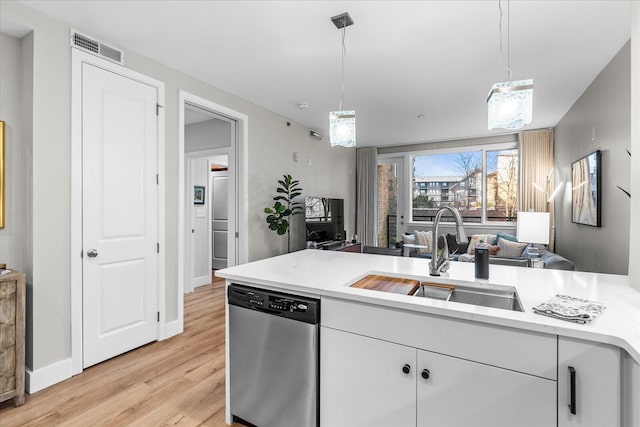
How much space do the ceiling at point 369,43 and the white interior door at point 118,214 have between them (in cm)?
47

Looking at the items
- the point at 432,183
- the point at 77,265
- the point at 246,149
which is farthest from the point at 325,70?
the point at 432,183

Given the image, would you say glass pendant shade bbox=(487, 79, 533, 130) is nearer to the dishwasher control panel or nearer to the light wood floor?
the dishwasher control panel

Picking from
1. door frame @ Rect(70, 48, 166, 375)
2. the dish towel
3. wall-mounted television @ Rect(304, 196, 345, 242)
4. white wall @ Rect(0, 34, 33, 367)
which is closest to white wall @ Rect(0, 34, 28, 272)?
white wall @ Rect(0, 34, 33, 367)

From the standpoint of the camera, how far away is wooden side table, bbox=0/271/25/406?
6.41 feet

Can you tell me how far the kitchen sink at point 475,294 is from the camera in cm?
153

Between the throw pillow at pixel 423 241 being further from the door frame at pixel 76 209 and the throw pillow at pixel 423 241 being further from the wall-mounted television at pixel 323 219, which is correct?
the door frame at pixel 76 209

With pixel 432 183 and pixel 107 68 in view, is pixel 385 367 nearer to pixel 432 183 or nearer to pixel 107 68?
pixel 107 68

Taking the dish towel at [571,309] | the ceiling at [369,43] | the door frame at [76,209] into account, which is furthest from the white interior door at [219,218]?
the dish towel at [571,309]

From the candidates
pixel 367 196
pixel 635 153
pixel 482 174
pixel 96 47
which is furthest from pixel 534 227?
pixel 96 47

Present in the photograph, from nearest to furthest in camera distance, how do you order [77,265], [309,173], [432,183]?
[77,265]
[309,173]
[432,183]

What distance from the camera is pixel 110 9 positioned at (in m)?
2.20

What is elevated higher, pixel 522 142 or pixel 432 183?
pixel 522 142

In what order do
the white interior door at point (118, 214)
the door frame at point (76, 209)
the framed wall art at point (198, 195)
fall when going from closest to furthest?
1. the door frame at point (76, 209)
2. the white interior door at point (118, 214)
3. the framed wall art at point (198, 195)

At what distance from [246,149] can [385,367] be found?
10.7 feet
